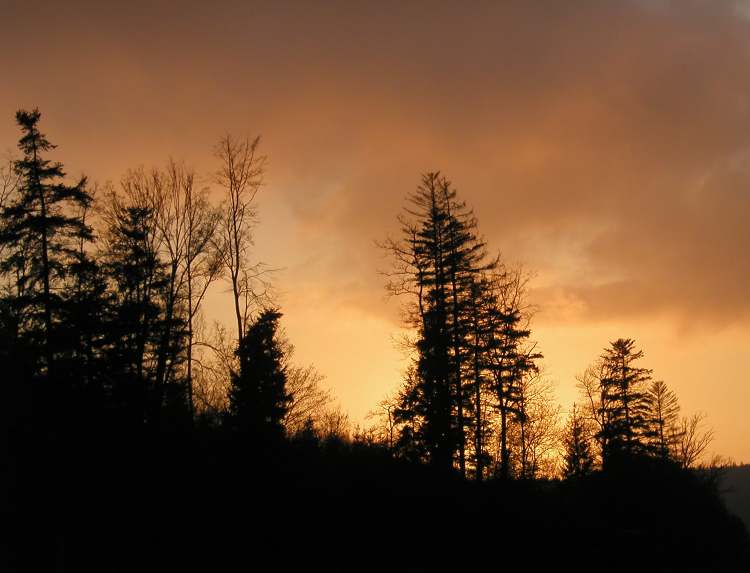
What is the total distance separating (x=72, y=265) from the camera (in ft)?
98.4

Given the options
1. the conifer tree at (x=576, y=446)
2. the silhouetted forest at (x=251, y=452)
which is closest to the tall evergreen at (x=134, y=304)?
the silhouetted forest at (x=251, y=452)

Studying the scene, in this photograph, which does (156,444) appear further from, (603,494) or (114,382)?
(603,494)

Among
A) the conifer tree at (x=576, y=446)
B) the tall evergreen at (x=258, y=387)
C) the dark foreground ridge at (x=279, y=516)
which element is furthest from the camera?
the conifer tree at (x=576, y=446)

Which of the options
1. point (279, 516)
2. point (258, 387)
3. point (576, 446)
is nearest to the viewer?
point (279, 516)

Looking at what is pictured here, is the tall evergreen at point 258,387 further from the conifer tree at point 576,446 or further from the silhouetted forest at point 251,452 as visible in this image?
the conifer tree at point 576,446

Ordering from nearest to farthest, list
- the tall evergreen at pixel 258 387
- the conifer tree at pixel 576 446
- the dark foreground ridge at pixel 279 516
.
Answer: the dark foreground ridge at pixel 279 516 < the tall evergreen at pixel 258 387 < the conifer tree at pixel 576 446

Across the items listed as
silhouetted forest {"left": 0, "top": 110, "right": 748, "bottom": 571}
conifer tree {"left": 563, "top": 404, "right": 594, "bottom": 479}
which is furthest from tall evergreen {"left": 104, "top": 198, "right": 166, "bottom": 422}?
conifer tree {"left": 563, "top": 404, "right": 594, "bottom": 479}

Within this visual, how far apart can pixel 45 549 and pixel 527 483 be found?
81.2ft

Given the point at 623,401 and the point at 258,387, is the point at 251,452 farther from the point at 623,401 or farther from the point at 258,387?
the point at 623,401

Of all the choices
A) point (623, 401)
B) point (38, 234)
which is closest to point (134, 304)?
point (38, 234)

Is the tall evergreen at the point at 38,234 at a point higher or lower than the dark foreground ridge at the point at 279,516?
higher

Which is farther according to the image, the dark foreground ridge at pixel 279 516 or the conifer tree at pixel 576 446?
the conifer tree at pixel 576 446

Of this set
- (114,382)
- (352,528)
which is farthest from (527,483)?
(114,382)

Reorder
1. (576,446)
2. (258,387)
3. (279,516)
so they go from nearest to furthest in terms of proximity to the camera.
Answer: (279,516), (258,387), (576,446)
